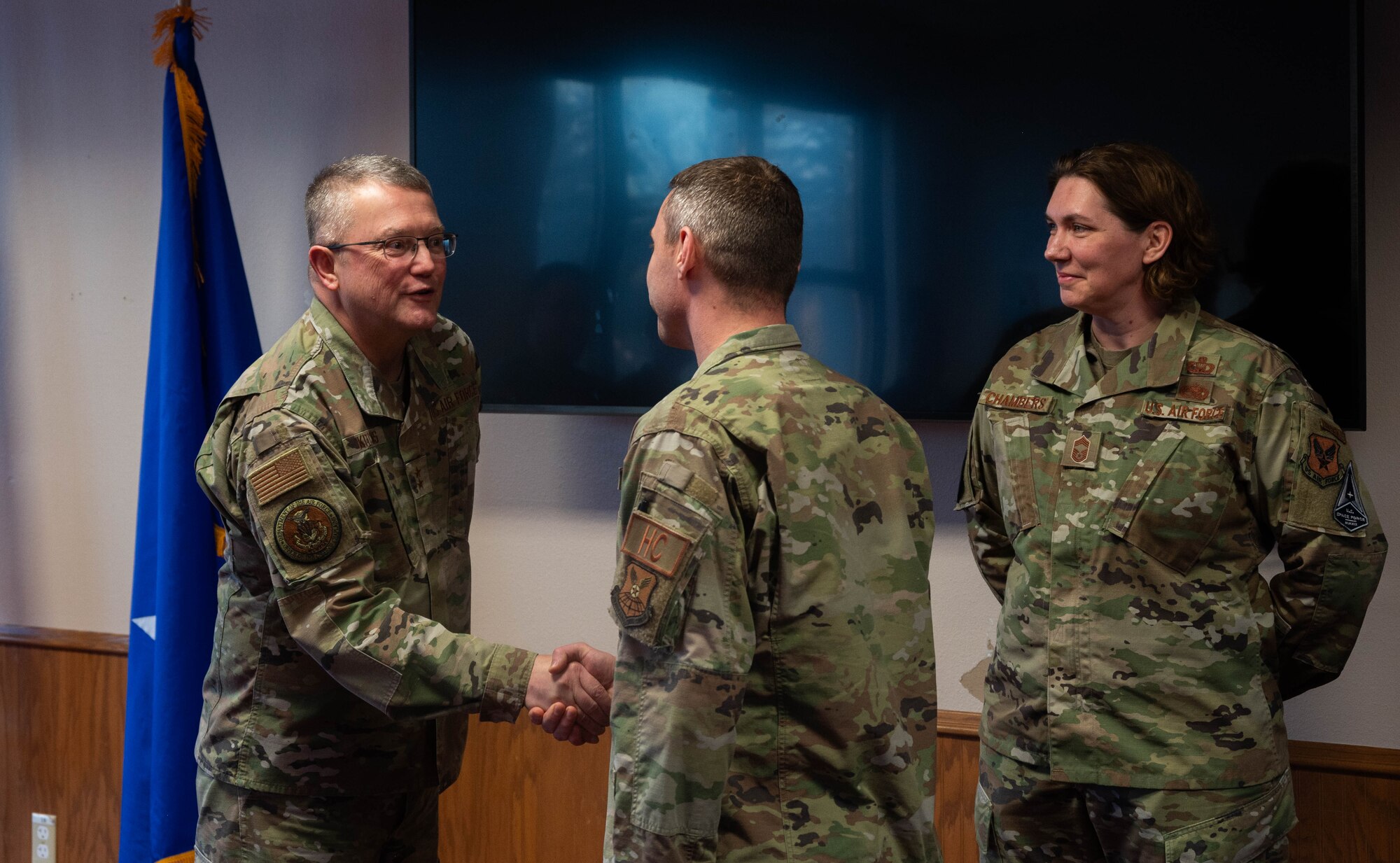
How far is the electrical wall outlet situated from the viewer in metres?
3.43

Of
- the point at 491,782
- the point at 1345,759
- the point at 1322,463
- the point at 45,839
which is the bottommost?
the point at 45,839

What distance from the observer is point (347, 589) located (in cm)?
185

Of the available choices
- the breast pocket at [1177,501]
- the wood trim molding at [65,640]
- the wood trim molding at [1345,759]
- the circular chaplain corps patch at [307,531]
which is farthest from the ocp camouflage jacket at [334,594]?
the wood trim molding at [1345,759]

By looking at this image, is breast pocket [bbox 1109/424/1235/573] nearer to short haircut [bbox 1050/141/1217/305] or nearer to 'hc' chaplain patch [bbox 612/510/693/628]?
short haircut [bbox 1050/141/1217/305]

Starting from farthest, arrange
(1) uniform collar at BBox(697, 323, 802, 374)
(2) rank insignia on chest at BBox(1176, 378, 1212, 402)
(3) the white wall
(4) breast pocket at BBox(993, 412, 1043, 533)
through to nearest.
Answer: (3) the white wall < (4) breast pocket at BBox(993, 412, 1043, 533) < (2) rank insignia on chest at BBox(1176, 378, 1212, 402) < (1) uniform collar at BBox(697, 323, 802, 374)

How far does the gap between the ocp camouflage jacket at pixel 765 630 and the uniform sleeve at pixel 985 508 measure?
33.1 inches

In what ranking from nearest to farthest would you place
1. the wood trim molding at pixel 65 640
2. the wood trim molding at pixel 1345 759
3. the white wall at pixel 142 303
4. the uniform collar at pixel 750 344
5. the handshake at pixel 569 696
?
the uniform collar at pixel 750 344
the handshake at pixel 569 696
the wood trim molding at pixel 1345 759
the white wall at pixel 142 303
the wood trim molding at pixel 65 640

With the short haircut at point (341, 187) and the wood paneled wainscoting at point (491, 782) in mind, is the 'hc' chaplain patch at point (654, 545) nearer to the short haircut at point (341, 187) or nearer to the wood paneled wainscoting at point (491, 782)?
the short haircut at point (341, 187)

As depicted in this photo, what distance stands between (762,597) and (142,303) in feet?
8.50

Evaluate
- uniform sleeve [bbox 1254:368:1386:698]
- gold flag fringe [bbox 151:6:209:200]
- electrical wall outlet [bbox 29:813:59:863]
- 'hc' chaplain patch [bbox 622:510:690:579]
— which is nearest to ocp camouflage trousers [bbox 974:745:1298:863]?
uniform sleeve [bbox 1254:368:1386:698]

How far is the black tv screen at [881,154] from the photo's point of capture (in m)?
2.41

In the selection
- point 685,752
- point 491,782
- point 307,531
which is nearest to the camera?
point 685,752

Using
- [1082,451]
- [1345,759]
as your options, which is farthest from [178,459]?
[1345,759]

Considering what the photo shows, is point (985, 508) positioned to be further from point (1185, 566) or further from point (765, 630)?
point (765, 630)
